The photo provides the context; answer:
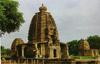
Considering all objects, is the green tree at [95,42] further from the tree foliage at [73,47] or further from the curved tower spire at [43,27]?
the curved tower spire at [43,27]

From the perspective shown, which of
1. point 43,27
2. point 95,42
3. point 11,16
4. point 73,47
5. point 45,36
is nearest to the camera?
point 11,16

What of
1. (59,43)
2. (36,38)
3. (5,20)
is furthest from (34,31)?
(5,20)

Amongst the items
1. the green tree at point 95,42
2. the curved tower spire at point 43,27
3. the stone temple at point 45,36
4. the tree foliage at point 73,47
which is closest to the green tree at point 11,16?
the stone temple at point 45,36

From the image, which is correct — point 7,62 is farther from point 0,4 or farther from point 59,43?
point 59,43

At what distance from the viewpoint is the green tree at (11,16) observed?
3111 centimetres

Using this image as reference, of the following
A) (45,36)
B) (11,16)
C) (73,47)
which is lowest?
(45,36)

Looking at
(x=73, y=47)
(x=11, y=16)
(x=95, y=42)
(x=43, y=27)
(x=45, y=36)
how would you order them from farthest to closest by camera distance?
(x=73, y=47) → (x=95, y=42) → (x=43, y=27) → (x=45, y=36) → (x=11, y=16)

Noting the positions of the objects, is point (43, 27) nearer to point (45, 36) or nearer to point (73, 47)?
point (45, 36)

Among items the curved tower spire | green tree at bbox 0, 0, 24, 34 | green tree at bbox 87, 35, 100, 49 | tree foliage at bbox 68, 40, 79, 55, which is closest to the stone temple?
the curved tower spire

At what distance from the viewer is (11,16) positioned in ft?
106

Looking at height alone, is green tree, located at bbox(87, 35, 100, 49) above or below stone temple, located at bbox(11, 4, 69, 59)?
above

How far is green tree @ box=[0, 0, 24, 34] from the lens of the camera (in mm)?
31109

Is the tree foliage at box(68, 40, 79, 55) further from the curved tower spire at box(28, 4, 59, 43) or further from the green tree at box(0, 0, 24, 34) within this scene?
the green tree at box(0, 0, 24, 34)

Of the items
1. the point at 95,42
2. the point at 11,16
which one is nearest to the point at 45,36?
the point at 11,16
